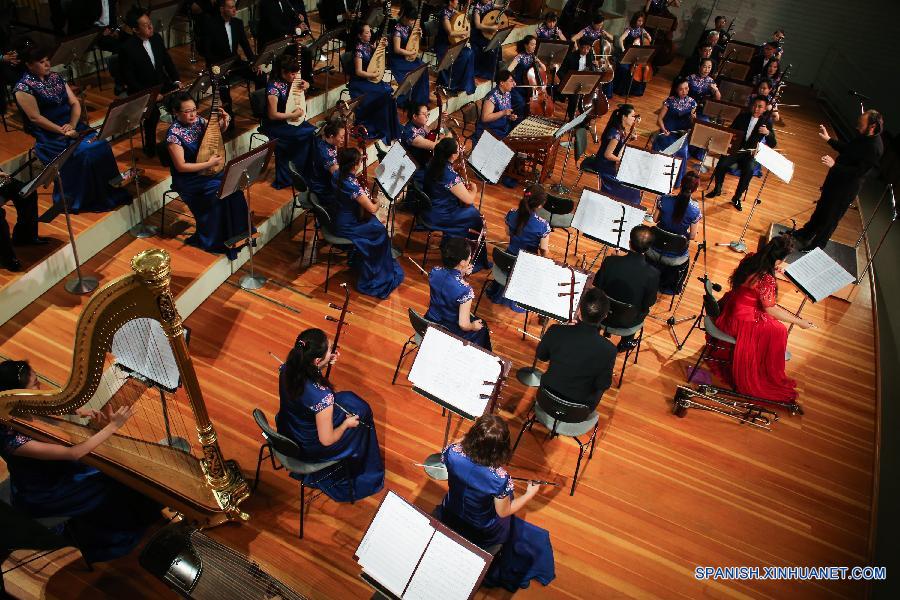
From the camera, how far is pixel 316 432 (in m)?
3.95

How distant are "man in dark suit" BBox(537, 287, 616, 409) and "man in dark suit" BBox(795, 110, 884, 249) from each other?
4561mm

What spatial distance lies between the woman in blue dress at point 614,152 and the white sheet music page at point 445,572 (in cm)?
540

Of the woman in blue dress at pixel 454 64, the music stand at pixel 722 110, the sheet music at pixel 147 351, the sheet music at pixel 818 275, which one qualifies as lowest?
the woman in blue dress at pixel 454 64

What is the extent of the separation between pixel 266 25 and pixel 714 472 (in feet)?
24.5

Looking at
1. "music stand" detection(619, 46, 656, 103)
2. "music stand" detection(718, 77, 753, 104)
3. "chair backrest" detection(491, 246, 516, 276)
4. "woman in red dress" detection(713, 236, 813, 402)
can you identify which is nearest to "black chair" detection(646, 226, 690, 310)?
"woman in red dress" detection(713, 236, 813, 402)

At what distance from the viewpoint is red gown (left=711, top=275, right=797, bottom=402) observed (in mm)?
5488

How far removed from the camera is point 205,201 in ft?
19.3

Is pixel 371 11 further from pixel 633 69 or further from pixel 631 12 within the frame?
pixel 631 12

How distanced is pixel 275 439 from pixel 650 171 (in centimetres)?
457

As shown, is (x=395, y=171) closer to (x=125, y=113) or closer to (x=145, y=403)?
(x=125, y=113)

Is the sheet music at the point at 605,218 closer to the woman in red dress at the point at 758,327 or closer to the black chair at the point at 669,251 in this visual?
the black chair at the point at 669,251

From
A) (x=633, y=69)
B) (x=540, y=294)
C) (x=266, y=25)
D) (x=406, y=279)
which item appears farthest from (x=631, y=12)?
(x=540, y=294)

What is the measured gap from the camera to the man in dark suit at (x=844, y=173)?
24.0 feet

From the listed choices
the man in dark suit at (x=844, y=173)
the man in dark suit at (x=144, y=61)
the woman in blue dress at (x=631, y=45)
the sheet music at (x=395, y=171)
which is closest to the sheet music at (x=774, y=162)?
the man in dark suit at (x=844, y=173)
